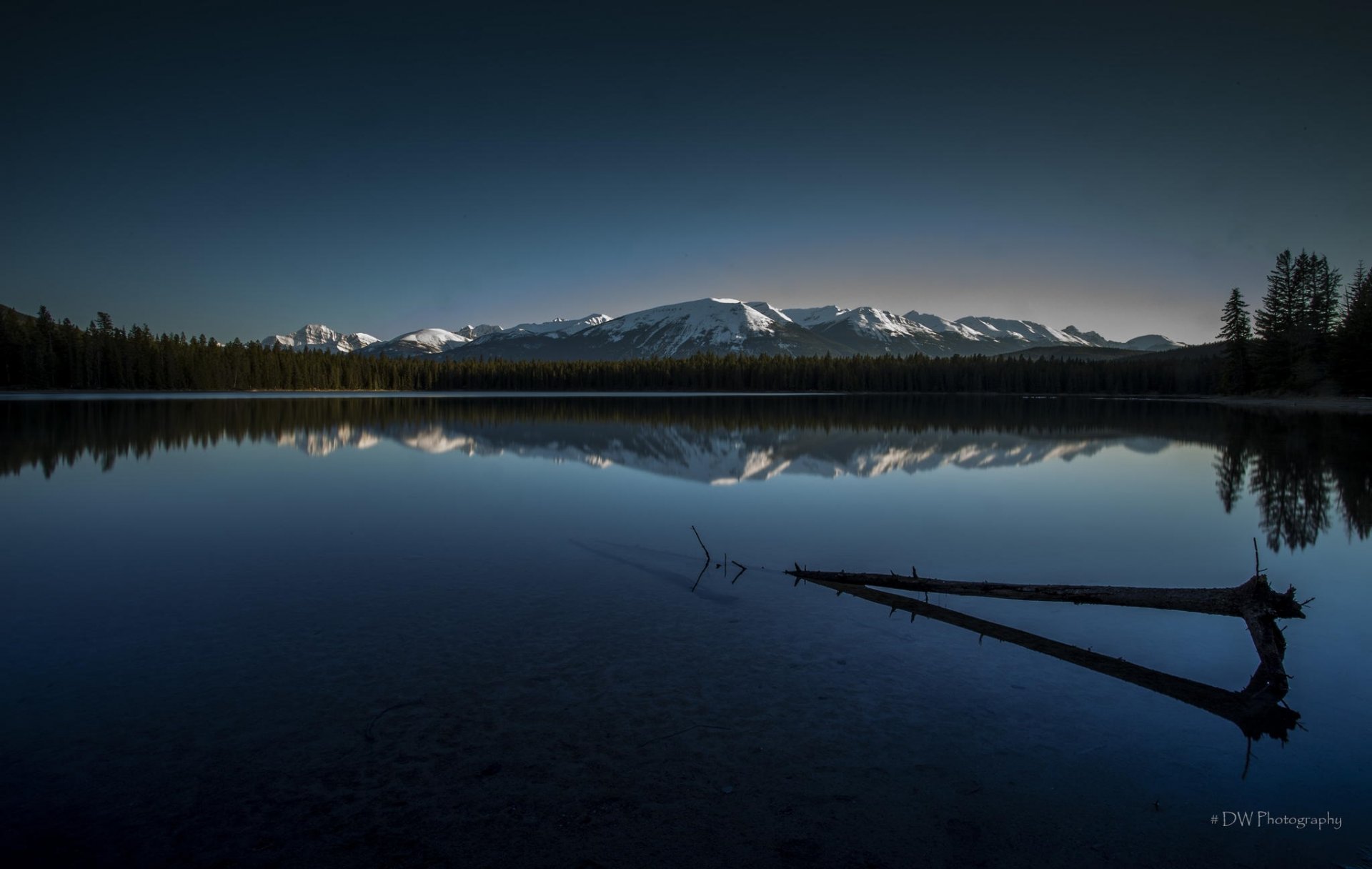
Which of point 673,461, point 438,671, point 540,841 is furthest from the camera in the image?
point 673,461

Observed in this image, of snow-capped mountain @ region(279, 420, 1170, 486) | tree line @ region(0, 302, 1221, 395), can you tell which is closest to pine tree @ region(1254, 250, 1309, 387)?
tree line @ region(0, 302, 1221, 395)

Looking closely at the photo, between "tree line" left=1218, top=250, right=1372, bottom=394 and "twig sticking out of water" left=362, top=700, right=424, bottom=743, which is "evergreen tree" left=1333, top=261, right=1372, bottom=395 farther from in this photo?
"twig sticking out of water" left=362, top=700, right=424, bottom=743

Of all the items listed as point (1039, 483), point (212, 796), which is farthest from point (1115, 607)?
point (1039, 483)

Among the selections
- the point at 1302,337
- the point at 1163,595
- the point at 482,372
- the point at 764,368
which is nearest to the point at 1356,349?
the point at 1302,337

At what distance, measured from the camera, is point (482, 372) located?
639ft

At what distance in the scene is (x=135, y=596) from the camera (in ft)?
32.9

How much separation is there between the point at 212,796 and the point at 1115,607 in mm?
11246

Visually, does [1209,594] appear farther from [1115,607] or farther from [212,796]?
[212,796]

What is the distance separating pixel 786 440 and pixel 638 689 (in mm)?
31365

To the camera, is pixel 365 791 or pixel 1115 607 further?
pixel 1115 607

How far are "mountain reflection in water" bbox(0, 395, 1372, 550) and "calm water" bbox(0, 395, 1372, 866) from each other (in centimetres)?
447

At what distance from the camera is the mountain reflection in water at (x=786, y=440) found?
894 inches

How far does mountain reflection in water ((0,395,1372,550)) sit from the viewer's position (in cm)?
2272

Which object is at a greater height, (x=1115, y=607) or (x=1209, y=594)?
(x=1209, y=594)
